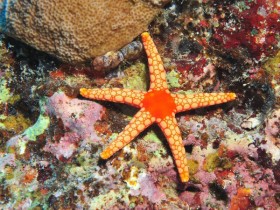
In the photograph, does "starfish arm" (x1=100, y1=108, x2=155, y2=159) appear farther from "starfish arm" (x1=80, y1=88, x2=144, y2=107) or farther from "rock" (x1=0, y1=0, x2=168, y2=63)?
"rock" (x1=0, y1=0, x2=168, y2=63)

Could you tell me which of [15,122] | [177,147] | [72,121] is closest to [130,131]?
[177,147]

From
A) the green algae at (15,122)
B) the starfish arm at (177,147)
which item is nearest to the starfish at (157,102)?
the starfish arm at (177,147)

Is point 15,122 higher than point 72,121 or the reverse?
the reverse

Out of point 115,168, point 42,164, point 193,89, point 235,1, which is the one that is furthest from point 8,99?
point 235,1

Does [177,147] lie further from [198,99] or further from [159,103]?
[198,99]

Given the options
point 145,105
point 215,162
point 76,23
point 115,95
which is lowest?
point 215,162

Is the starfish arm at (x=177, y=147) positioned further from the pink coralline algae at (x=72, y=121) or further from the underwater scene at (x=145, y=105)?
the pink coralline algae at (x=72, y=121)

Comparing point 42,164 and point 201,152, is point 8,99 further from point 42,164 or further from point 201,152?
point 201,152
